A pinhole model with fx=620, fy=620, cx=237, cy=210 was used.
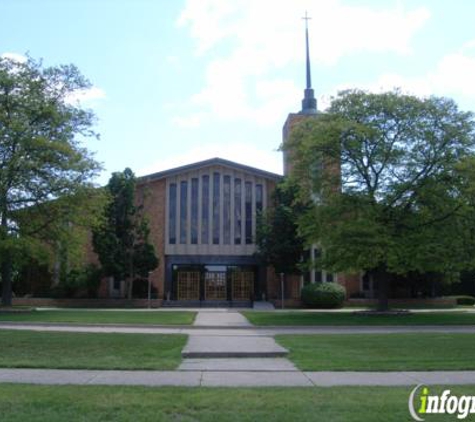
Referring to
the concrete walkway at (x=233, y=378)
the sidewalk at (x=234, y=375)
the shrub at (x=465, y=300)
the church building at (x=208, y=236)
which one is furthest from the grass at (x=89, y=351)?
the shrub at (x=465, y=300)

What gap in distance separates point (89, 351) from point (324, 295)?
29.0 m

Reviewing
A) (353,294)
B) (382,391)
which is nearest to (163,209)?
(353,294)

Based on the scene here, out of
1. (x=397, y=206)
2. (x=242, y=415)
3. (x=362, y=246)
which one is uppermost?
(x=397, y=206)

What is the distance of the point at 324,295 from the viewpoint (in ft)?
136

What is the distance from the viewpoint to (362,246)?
27.8 metres

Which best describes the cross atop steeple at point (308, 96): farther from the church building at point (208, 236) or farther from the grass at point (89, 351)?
the grass at point (89, 351)

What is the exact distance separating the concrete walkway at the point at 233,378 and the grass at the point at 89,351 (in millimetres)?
737

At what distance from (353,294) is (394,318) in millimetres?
19242

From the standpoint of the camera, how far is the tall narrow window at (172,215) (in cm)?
4806

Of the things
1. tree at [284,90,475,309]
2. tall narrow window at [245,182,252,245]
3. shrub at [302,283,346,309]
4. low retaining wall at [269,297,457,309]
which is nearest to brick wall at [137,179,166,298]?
tall narrow window at [245,182,252,245]

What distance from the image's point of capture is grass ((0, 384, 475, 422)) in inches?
281

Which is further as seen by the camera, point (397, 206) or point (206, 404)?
point (397, 206)

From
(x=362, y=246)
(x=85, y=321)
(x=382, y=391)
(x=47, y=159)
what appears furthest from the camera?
(x=47, y=159)

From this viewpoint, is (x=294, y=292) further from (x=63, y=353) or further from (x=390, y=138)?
(x=63, y=353)
